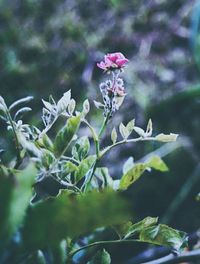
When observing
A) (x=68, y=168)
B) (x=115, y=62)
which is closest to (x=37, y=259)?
(x=68, y=168)

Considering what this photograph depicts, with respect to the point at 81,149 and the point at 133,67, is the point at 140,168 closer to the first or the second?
the point at 81,149

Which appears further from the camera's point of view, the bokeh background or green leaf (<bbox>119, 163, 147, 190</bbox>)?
the bokeh background

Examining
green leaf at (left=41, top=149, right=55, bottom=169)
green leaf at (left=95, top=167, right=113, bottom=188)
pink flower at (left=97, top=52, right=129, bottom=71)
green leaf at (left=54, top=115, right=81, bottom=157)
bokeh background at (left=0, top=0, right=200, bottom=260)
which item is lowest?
bokeh background at (left=0, top=0, right=200, bottom=260)

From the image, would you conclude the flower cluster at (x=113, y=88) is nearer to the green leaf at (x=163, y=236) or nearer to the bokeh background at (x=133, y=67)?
the green leaf at (x=163, y=236)

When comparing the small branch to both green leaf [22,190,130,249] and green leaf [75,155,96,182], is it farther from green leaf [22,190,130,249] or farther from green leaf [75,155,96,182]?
green leaf [22,190,130,249]

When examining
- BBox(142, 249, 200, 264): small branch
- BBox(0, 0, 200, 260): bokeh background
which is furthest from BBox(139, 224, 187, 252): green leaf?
BBox(0, 0, 200, 260): bokeh background

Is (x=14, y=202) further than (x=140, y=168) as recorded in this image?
No

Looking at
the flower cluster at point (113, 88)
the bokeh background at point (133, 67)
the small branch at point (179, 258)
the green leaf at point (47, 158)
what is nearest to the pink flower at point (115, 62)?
the flower cluster at point (113, 88)
